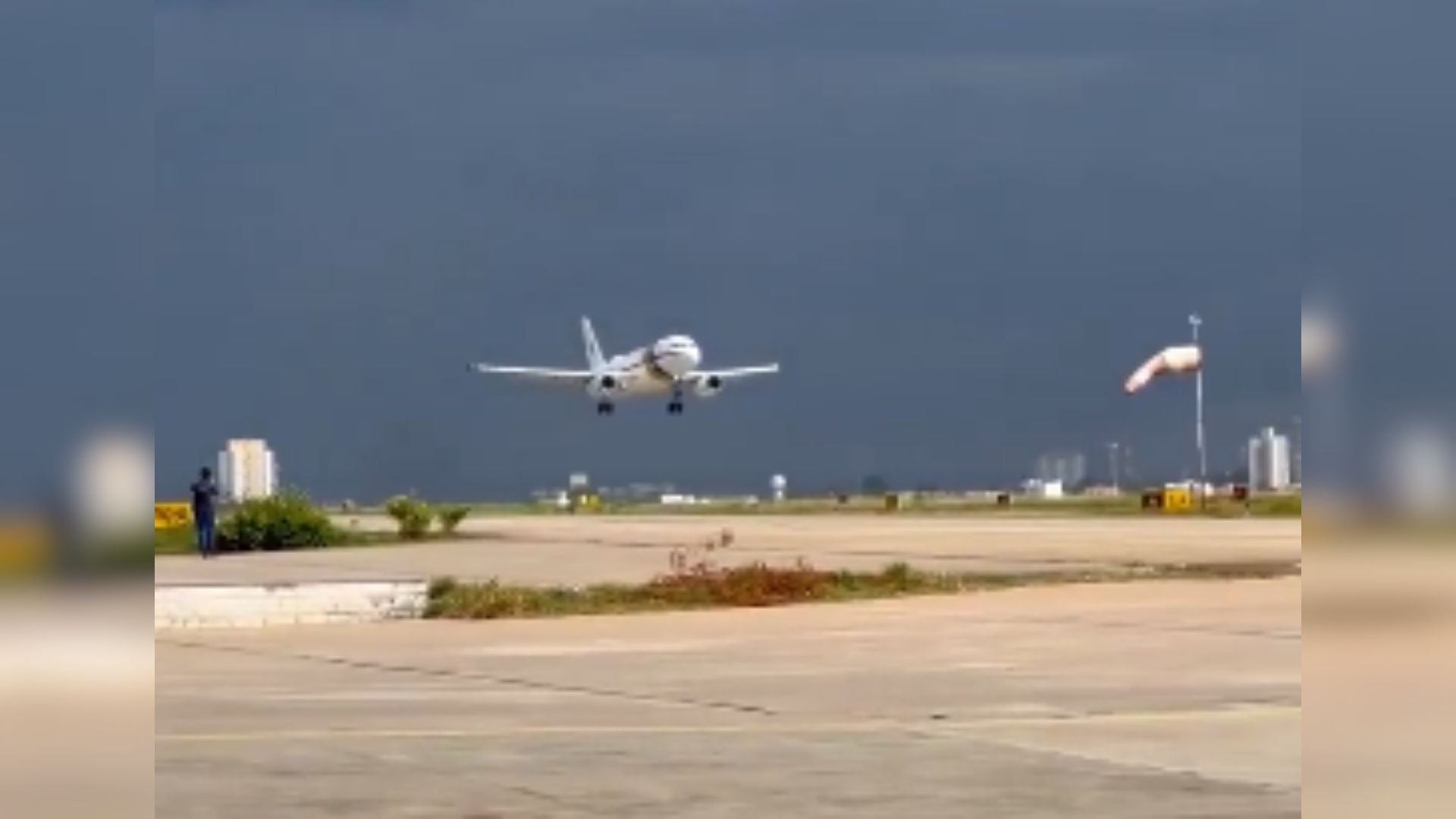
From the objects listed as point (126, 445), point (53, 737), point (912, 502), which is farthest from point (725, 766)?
point (912, 502)

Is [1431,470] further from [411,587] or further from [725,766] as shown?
[411,587]

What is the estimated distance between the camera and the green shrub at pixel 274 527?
188 ft

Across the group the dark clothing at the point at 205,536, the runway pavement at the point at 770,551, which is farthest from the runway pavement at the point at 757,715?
the dark clothing at the point at 205,536

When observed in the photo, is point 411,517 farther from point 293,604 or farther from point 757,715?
point 757,715

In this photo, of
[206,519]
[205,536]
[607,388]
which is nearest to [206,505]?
[206,519]

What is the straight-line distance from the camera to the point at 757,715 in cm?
1758

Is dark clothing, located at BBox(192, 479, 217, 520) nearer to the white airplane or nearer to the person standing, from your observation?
the person standing

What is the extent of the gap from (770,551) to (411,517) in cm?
1744

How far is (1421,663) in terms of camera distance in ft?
17.3

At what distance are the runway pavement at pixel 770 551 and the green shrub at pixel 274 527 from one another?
280cm

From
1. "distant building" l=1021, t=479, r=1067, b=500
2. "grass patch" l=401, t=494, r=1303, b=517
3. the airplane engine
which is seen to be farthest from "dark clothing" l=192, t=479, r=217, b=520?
"distant building" l=1021, t=479, r=1067, b=500

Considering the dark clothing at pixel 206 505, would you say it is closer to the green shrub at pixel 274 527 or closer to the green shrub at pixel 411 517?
the green shrub at pixel 274 527

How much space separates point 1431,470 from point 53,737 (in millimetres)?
3150

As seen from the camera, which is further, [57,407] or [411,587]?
[411,587]
